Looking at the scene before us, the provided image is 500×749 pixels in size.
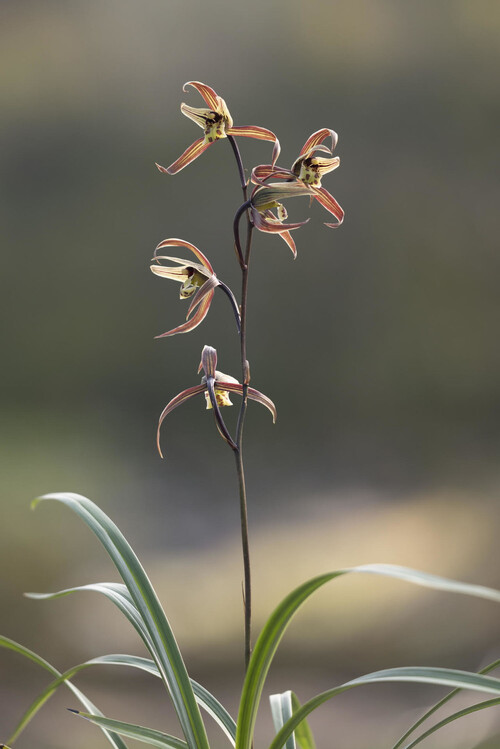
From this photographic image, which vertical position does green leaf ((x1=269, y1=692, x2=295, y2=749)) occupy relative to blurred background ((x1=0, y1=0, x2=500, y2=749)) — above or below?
below

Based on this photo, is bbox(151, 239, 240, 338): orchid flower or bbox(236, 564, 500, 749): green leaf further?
bbox(151, 239, 240, 338): orchid flower

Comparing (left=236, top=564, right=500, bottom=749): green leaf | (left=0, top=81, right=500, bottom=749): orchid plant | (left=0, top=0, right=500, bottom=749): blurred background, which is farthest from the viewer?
(left=0, top=0, right=500, bottom=749): blurred background

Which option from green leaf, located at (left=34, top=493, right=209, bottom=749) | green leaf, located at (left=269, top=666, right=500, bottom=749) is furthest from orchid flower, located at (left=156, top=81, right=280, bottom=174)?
green leaf, located at (left=269, top=666, right=500, bottom=749)

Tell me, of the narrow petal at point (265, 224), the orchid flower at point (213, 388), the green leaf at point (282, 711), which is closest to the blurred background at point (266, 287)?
the green leaf at point (282, 711)

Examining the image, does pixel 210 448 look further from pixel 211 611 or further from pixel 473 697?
pixel 473 697

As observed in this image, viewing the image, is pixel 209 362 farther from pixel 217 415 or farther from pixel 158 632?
pixel 158 632

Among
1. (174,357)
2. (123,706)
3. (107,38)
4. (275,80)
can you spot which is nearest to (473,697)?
(123,706)

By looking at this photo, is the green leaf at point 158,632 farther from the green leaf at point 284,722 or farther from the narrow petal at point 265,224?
the narrow petal at point 265,224

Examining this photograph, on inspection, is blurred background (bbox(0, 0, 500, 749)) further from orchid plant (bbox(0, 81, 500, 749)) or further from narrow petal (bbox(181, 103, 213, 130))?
narrow petal (bbox(181, 103, 213, 130))
